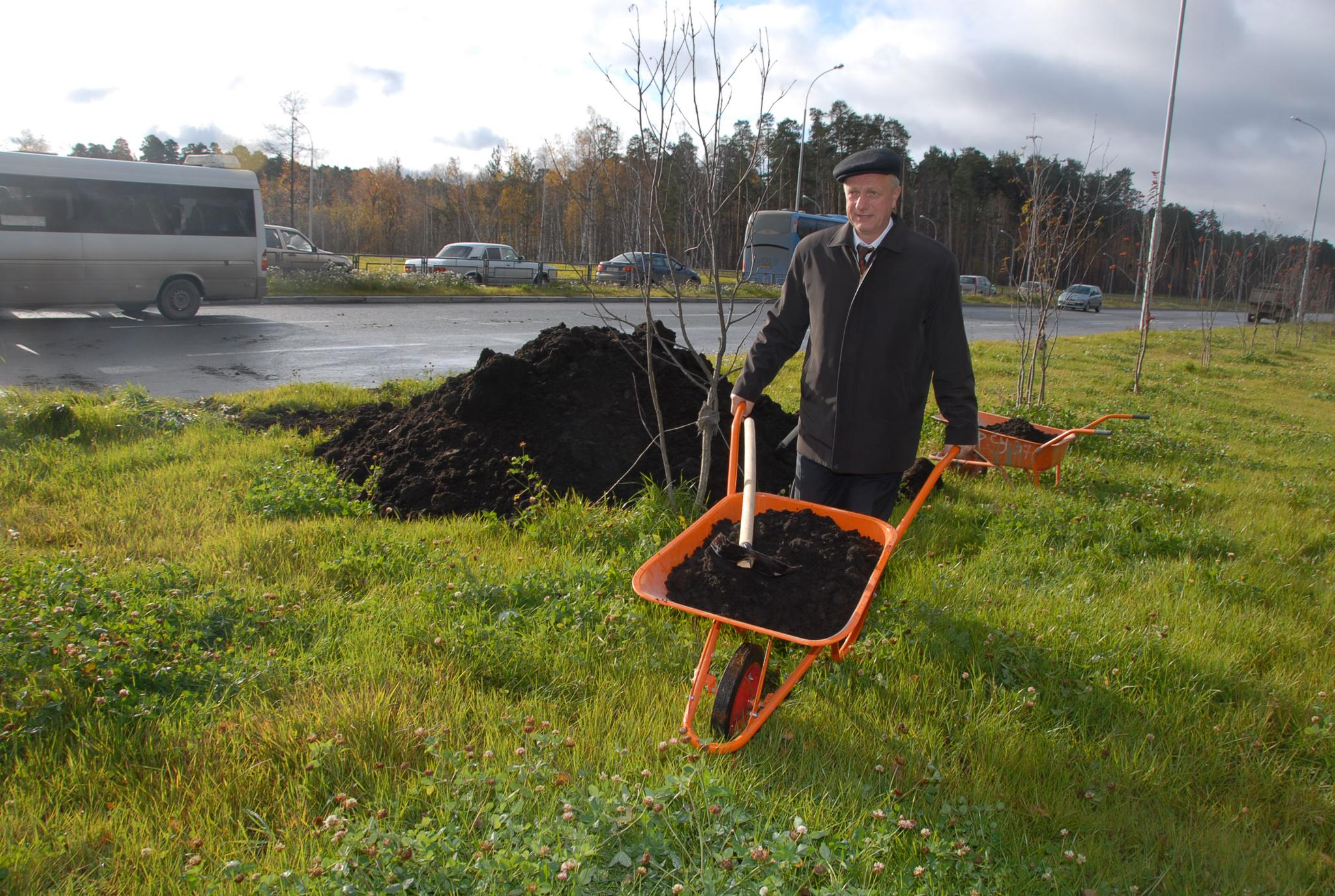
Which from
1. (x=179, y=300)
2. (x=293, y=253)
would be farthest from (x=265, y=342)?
(x=293, y=253)

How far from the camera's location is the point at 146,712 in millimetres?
2670

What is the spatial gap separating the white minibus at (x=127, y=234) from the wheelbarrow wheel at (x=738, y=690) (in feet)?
47.7

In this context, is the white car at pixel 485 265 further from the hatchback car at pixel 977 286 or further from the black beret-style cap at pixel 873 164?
the hatchback car at pixel 977 286

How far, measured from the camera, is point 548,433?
5.43 metres

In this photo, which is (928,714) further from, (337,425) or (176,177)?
(176,177)

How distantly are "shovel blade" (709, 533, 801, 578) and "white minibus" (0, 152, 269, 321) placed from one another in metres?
14.5

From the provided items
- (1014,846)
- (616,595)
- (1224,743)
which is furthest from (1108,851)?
(616,595)

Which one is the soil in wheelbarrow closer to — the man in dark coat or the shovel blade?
the shovel blade

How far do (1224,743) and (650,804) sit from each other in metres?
2.20

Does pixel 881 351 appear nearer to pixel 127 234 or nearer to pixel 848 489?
pixel 848 489

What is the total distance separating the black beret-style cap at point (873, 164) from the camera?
307 centimetres

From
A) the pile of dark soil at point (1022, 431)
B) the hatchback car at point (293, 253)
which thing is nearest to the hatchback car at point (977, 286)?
the hatchback car at point (293, 253)

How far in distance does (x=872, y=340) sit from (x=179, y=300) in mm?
14789

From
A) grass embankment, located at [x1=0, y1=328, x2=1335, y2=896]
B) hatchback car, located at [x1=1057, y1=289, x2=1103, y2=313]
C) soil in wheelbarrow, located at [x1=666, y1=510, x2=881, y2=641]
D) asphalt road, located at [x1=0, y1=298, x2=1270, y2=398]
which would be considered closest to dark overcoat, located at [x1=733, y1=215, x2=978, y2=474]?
soil in wheelbarrow, located at [x1=666, y1=510, x2=881, y2=641]
